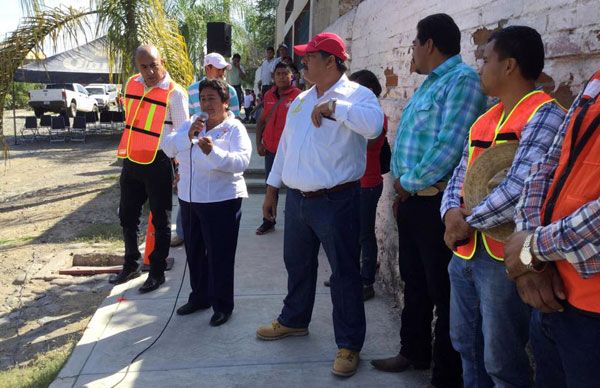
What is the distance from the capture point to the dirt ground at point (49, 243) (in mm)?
4840

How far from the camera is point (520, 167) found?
6.62 ft

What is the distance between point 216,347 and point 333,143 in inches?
64.6

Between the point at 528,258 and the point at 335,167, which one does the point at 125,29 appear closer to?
the point at 335,167

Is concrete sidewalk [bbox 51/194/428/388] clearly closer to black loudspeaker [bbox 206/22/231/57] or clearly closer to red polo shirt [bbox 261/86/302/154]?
red polo shirt [bbox 261/86/302/154]

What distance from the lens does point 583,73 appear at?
2.32 meters

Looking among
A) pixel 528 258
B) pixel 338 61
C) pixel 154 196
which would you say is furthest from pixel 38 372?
pixel 528 258

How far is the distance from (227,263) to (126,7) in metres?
6.34

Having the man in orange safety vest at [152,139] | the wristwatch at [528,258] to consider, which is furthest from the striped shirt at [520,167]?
the man in orange safety vest at [152,139]

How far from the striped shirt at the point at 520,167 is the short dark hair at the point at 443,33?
3.26ft

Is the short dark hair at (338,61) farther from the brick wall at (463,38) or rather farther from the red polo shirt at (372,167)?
the red polo shirt at (372,167)

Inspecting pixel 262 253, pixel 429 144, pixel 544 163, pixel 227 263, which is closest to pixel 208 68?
pixel 262 253

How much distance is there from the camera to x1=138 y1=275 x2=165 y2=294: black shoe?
481cm

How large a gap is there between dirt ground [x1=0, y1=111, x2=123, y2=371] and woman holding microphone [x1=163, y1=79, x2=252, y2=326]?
1414 mm

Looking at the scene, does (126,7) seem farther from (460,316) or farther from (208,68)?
(460,316)
